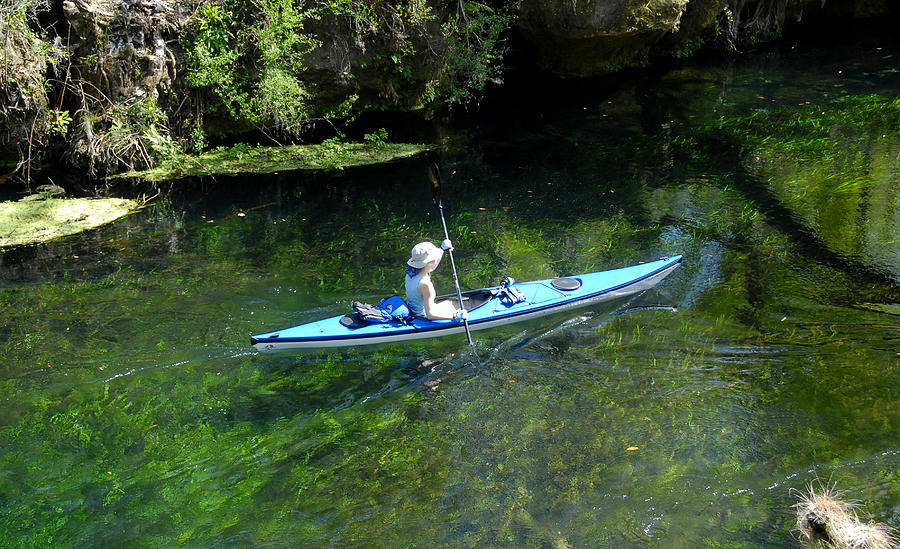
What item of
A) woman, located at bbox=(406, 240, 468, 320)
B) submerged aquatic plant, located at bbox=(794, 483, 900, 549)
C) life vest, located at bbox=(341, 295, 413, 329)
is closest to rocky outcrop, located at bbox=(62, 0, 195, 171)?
life vest, located at bbox=(341, 295, 413, 329)

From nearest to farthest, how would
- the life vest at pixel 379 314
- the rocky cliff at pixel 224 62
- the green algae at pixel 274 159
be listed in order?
the life vest at pixel 379 314, the rocky cliff at pixel 224 62, the green algae at pixel 274 159

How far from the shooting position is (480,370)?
19.1 feet

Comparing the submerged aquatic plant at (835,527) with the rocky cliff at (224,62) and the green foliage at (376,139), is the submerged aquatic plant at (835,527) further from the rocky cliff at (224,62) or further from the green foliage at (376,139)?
the rocky cliff at (224,62)

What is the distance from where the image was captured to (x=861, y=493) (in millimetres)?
4230

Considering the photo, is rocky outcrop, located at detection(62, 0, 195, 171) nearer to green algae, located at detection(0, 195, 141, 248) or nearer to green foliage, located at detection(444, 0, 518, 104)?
green algae, located at detection(0, 195, 141, 248)

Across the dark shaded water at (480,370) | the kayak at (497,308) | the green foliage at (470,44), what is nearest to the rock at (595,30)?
the green foliage at (470,44)

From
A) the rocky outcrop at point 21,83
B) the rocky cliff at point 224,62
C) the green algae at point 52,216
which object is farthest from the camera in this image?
the rocky cliff at point 224,62

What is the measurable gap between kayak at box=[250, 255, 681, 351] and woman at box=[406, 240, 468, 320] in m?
0.08

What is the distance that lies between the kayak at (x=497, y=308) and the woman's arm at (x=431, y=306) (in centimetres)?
6

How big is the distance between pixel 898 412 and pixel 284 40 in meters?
8.61

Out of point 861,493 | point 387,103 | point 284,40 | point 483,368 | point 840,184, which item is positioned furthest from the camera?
point 387,103

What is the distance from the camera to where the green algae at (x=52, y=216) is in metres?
8.12

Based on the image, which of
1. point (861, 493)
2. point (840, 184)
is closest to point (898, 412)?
point (861, 493)

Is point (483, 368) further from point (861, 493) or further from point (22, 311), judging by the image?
point (22, 311)
